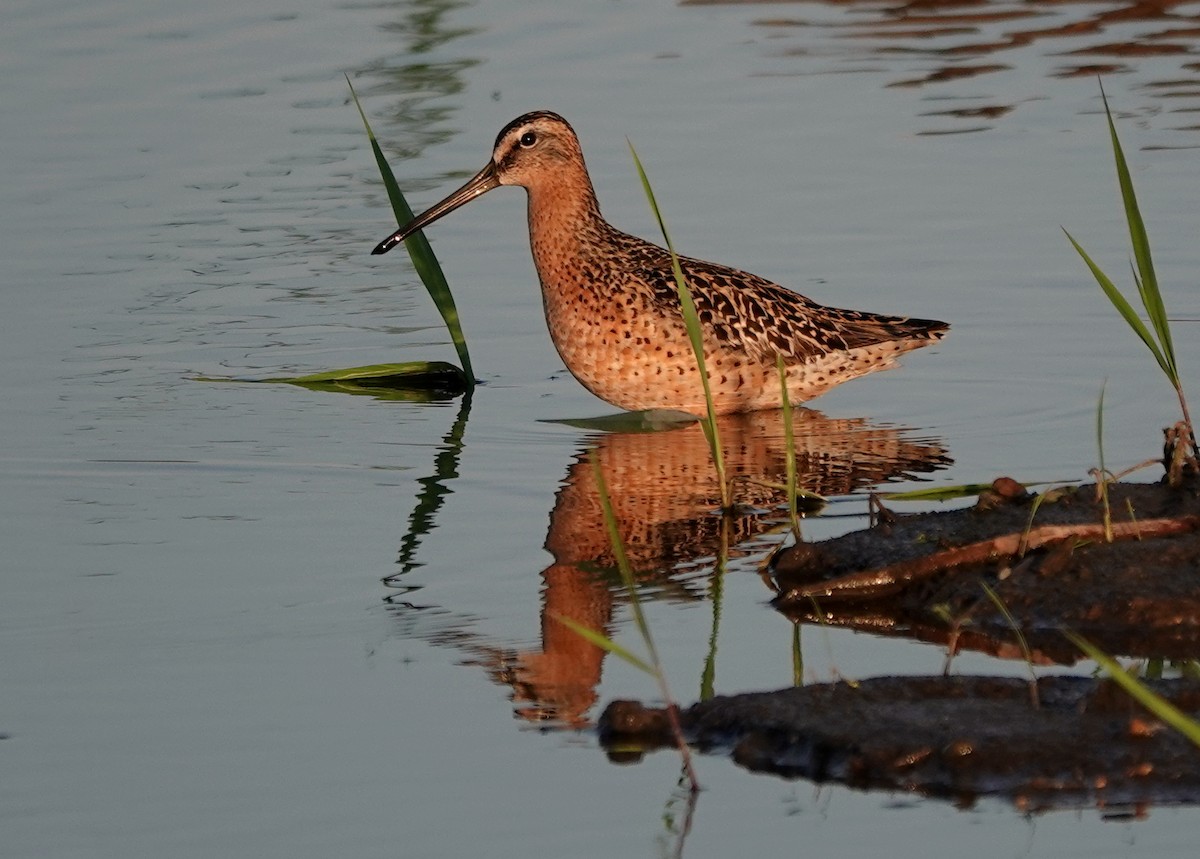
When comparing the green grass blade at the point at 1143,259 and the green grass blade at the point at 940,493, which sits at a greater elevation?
the green grass blade at the point at 1143,259

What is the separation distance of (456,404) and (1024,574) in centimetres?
339

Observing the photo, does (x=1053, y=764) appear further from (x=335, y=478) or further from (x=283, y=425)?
(x=283, y=425)

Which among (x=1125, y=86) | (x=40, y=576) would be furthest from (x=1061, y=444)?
(x=1125, y=86)

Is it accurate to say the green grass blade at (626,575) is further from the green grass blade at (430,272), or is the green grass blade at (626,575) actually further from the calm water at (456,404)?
the green grass blade at (430,272)

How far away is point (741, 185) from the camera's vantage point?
1146 cm

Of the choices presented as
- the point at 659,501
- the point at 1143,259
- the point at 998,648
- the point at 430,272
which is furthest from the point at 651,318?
the point at 998,648

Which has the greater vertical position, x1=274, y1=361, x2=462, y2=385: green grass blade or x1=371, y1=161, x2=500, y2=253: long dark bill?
x1=371, y1=161, x2=500, y2=253: long dark bill

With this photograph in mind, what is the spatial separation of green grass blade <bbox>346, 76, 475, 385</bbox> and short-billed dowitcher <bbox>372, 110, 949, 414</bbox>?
0.08 metres

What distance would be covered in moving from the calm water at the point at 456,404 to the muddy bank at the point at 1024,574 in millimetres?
191

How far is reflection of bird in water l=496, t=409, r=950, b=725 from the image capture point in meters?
5.59

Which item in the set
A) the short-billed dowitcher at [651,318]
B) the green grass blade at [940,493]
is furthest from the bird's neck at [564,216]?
the green grass blade at [940,493]

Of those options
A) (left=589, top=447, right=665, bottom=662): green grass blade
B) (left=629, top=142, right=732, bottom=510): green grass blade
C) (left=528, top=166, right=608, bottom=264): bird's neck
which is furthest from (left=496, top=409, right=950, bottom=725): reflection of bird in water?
(left=528, top=166, right=608, bottom=264): bird's neck

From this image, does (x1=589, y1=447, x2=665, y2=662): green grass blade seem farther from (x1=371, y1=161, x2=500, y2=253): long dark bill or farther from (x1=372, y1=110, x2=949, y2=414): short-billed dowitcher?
(x1=371, y1=161, x2=500, y2=253): long dark bill

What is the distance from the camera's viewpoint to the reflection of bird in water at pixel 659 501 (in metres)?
5.59
